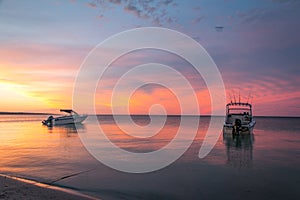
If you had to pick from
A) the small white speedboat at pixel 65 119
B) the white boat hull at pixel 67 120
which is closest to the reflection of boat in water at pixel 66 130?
the small white speedboat at pixel 65 119

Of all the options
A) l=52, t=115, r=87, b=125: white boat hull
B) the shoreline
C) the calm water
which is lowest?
the calm water

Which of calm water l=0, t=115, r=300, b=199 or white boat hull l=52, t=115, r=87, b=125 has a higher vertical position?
white boat hull l=52, t=115, r=87, b=125

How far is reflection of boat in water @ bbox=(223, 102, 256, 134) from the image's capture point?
4019 centimetres

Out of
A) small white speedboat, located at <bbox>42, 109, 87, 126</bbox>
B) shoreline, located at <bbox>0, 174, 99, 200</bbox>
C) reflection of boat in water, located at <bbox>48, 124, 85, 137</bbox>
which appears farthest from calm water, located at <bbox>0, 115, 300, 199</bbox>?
small white speedboat, located at <bbox>42, 109, 87, 126</bbox>

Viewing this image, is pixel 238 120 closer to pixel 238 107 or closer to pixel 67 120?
pixel 238 107

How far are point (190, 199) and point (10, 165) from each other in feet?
35.8

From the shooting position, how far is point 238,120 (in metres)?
40.7

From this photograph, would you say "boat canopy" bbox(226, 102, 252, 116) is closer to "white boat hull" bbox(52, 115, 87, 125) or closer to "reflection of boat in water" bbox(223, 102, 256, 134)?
"reflection of boat in water" bbox(223, 102, 256, 134)

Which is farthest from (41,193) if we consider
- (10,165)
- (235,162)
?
(235,162)

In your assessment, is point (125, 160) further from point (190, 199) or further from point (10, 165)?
point (190, 199)

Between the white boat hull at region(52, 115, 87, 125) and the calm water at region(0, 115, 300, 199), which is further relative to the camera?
the white boat hull at region(52, 115, 87, 125)

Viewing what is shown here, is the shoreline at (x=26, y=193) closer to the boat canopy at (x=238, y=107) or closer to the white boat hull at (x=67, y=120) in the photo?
the boat canopy at (x=238, y=107)

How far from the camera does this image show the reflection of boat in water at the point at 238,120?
40.2 metres

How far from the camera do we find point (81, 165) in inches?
673
